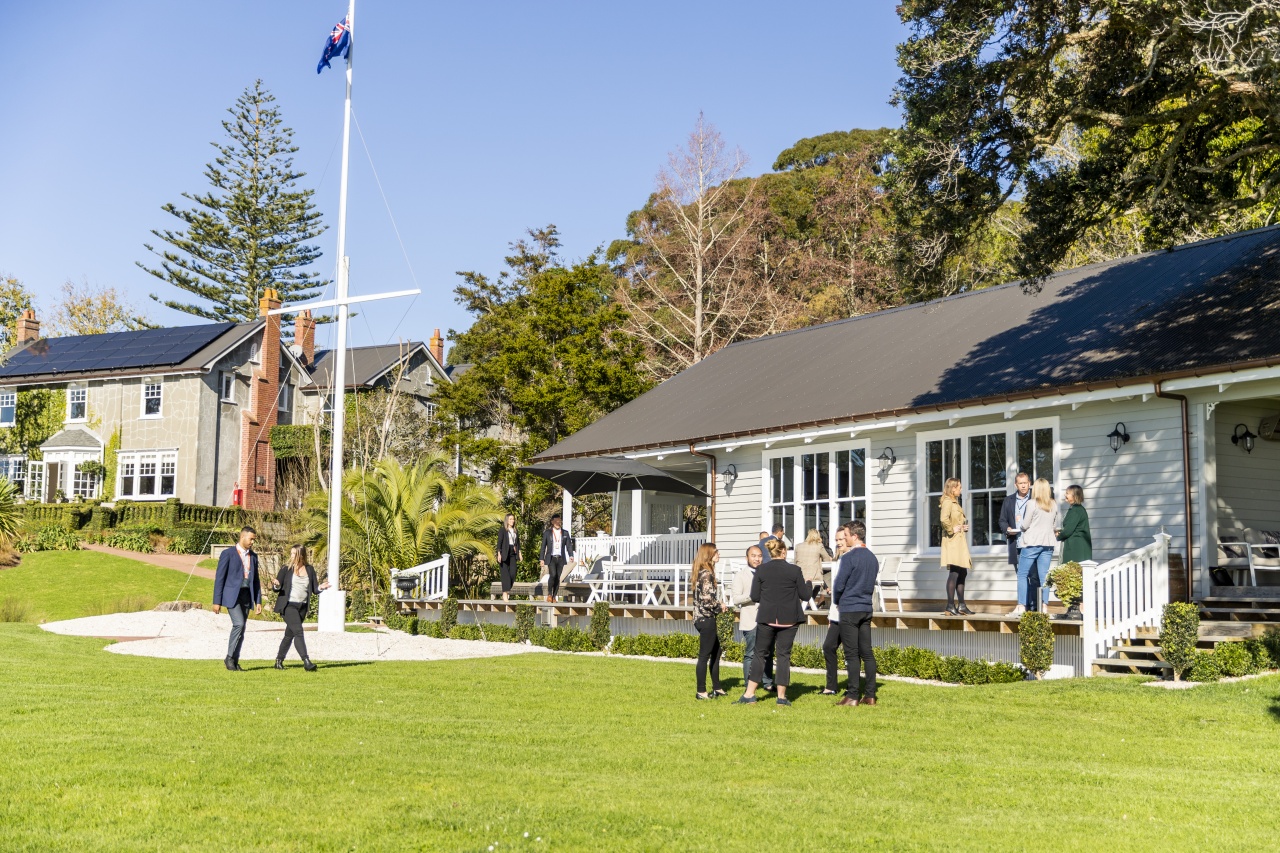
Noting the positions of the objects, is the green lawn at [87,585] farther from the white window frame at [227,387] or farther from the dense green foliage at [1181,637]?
the dense green foliage at [1181,637]

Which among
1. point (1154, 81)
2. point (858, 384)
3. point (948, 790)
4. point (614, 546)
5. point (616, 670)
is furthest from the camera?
point (614, 546)

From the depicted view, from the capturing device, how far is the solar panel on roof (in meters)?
49.7

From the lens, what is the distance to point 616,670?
1578 centimetres

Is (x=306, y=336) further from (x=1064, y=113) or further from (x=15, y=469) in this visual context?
(x=1064, y=113)

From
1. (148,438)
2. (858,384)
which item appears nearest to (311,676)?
(858,384)

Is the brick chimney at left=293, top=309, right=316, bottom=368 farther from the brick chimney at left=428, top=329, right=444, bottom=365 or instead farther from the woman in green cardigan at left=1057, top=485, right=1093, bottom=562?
the woman in green cardigan at left=1057, top=485, right=1093, bottom=562

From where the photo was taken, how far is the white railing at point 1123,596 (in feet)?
45.3

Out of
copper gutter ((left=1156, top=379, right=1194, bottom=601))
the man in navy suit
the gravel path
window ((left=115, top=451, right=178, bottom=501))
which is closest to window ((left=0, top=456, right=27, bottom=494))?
window ((left=115, top=451, right=178, bottom=501))

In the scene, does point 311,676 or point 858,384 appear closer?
point 311,676

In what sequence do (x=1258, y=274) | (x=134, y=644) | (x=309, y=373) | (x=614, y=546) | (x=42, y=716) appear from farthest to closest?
(x=309, y=373) → (x=614, y=546) → (x=134, y=644) → (x=1258, y=274) → (x=42, y=716)

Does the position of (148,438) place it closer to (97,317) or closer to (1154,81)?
(97,317)

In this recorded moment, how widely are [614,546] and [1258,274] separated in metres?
13.4

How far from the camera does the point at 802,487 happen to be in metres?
21.3

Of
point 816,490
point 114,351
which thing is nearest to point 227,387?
point 114,351
